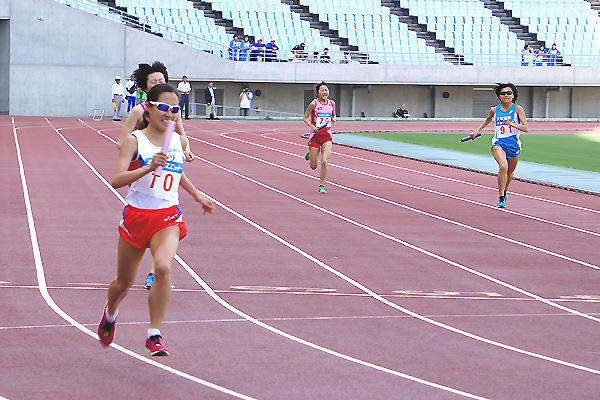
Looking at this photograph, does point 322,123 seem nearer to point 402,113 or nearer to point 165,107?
point 165,107

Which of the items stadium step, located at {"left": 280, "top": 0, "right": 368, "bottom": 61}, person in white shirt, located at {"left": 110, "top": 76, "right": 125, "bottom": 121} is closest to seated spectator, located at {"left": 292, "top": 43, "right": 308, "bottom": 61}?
stadium step, located at {"left": 280, "top": 0, "right": 368, "bottom": 61}

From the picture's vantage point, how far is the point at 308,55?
50906 millimetres

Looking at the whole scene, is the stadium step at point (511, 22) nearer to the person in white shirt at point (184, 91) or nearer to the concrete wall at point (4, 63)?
the person in white shirt at point (184, 91)

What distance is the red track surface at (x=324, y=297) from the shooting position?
20.9 feet

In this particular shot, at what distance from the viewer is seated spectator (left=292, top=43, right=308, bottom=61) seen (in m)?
50.4

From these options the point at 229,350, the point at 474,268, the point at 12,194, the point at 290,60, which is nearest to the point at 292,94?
the point at 290,60

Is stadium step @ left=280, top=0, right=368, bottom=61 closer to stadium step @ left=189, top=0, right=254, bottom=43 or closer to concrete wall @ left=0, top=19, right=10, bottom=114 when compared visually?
stadium step @ left=189, top=0, right=254, bottom=43

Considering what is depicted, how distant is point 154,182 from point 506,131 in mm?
10569

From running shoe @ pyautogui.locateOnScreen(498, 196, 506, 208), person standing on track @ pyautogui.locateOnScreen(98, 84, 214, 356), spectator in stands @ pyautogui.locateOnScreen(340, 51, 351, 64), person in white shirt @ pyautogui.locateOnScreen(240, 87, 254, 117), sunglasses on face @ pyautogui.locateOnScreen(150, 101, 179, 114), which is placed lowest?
running shoe @ pyautogui.locateOnScreen(498, 196, 506, 208)

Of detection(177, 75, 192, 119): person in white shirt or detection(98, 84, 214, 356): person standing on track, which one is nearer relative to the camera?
detection(98, 84, 214, 356): person standing on track

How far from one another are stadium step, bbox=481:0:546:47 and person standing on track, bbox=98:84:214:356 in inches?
2080

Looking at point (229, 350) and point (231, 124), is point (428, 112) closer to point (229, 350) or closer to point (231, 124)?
point (231, 124)

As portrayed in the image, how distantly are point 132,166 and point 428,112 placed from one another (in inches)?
1897

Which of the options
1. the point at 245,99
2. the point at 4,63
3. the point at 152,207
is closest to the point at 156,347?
the point at 152,207
